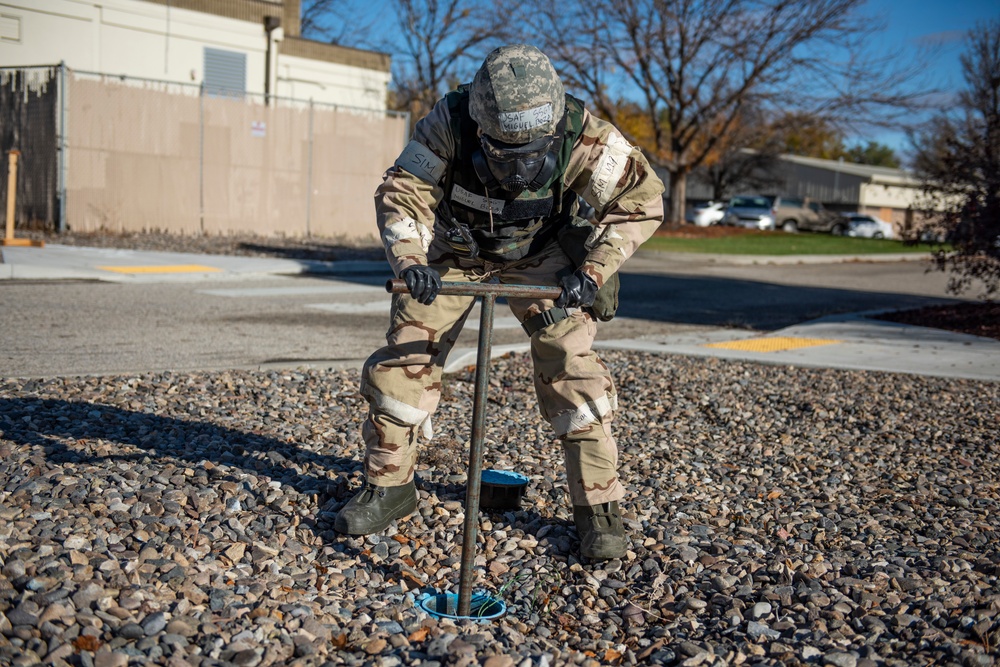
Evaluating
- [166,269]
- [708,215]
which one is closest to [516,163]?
[166,269]

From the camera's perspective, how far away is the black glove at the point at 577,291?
298cm

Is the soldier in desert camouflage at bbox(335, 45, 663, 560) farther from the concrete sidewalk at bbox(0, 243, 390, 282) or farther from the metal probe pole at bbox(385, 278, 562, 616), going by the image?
the concrete sidewalk at bbox(0, 243, 390, 282)

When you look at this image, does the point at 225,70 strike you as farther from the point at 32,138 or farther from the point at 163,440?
the point at 163,440

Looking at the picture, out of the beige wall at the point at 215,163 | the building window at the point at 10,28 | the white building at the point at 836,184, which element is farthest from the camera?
the white building at the point at 836,184

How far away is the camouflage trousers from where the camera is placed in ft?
10.8

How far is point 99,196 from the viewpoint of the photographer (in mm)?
15773

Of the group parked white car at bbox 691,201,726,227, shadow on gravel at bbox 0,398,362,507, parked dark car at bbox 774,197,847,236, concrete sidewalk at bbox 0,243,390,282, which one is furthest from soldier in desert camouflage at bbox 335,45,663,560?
parked dark car at bbox 774,197,847,236

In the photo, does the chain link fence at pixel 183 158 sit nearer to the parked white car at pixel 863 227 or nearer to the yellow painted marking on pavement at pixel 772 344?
the yellow painted marking on pavement at pixel 772 344

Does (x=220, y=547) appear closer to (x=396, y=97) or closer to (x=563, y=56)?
(x=563, y=56)

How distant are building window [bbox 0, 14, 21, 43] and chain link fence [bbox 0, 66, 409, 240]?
123 inches

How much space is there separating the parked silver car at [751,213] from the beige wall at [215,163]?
22.6 meters

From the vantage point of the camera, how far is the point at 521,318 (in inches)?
136

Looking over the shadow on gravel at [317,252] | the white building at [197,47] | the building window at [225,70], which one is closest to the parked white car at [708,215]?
the white building at [197,47]

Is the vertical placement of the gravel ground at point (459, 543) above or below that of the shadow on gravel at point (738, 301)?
below
